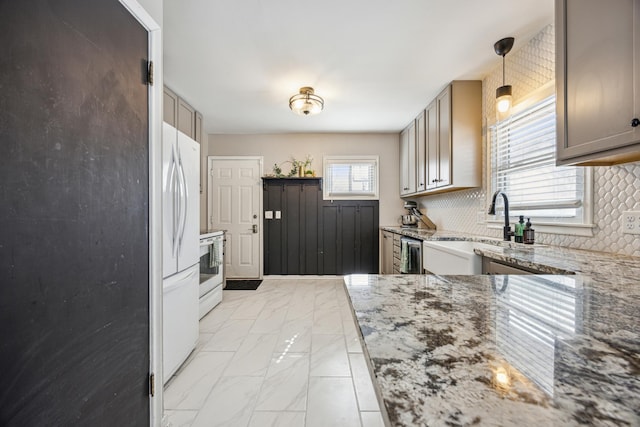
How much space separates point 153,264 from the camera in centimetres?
137

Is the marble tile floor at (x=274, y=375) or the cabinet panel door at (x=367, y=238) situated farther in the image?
the cabinet panel door at (x=367, y=238)

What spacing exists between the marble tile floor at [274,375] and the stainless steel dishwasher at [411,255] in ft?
2.88

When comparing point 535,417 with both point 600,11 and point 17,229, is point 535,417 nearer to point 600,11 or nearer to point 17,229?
point 17,229

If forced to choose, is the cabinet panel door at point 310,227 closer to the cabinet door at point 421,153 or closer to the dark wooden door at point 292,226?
the dark wooden door at point 292,226

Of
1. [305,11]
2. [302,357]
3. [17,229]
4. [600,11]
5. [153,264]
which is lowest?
[302,357]

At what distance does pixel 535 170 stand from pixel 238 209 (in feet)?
13.3

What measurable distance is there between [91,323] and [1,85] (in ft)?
2.69

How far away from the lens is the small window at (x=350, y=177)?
4.71 metres

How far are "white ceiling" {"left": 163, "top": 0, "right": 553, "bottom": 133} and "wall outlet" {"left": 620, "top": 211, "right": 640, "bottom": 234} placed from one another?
4.69 ft

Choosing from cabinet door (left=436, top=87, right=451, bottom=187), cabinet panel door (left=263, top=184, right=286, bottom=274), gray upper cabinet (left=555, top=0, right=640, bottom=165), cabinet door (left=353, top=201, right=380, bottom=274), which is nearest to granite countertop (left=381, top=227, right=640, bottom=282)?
gray upper cabinet (left=555, top=0, right=640, bottom=165)

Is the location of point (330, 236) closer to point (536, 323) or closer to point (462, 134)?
point (462, 134)

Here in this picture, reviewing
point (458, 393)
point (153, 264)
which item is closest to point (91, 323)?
point (153, 264)

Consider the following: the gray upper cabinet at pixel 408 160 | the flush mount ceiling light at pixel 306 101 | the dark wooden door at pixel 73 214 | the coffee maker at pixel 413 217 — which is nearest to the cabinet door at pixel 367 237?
the coffee maker at pixel 413 217

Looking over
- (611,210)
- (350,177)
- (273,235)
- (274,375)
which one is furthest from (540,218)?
(273,235)
